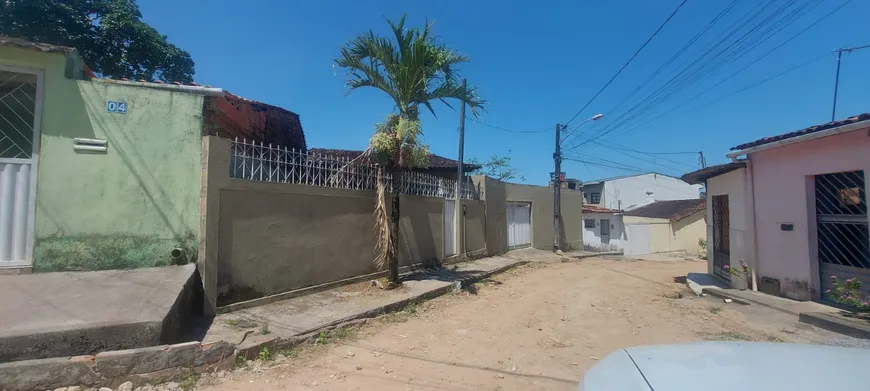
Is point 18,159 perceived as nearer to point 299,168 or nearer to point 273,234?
point 273,234

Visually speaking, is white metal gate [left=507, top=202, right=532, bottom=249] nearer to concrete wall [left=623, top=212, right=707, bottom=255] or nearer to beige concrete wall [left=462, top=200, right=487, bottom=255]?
beige concrete wall [left=462, top=200, right=487, bottom=255]

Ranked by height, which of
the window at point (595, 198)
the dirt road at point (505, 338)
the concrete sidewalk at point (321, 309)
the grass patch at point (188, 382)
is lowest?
the dirt road at point (505, 338)

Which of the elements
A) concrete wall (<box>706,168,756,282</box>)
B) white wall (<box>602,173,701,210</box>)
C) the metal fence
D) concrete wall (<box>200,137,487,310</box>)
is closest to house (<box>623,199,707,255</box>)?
white wall (<box>602,173,701,210</box>)

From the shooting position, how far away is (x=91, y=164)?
5.66 m

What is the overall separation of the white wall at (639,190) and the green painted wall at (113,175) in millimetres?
37722

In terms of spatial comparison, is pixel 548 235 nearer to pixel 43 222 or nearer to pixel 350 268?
pixel 350 268

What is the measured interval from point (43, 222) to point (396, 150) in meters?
5.05

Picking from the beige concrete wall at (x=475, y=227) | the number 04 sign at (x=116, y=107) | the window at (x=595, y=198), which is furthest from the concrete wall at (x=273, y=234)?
the window at (x=595, y=198)

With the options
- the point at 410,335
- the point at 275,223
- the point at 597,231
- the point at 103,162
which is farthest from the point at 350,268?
the point at 597,231

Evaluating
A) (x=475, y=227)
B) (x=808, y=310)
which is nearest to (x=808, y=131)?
(x=808, y=310)

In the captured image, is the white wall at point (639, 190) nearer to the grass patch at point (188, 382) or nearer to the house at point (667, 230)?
the house at point (667, 230)

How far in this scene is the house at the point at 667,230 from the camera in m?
26.7

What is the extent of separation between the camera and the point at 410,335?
19.3 ft

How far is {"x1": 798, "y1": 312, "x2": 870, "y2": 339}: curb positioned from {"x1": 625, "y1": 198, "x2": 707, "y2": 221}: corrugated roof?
21.3 meters
